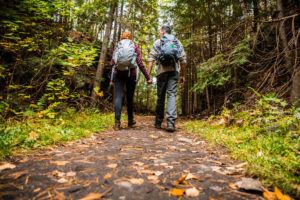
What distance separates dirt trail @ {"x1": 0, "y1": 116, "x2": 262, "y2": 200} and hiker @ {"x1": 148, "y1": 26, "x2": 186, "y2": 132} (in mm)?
1881

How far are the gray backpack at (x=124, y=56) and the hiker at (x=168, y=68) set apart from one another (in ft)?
2.41

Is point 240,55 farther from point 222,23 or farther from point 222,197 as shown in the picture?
point 222,197

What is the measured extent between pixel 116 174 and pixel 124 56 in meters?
2.83

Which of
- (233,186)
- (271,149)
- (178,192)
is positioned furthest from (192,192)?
(271,149)

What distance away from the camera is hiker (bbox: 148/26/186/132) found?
13.0ft

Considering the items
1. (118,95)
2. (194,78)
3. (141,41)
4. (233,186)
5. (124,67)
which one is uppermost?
(141,41)

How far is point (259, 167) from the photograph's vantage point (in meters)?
1.61

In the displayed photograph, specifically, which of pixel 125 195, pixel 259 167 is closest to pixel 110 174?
pixel 125 195

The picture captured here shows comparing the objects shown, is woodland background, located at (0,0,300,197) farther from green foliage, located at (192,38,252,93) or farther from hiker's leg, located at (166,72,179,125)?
hiker's leg, located at (166,72,179,125)

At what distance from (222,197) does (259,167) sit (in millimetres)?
685

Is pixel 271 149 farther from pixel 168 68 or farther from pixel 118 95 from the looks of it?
pixel 118 95

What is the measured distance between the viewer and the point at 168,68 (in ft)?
13.7

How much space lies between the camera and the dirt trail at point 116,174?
1230mm

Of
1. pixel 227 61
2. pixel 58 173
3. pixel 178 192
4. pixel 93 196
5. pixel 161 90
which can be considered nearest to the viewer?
pixel 93 196
